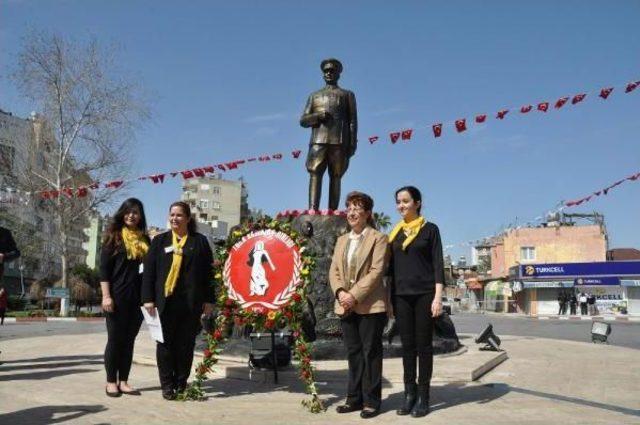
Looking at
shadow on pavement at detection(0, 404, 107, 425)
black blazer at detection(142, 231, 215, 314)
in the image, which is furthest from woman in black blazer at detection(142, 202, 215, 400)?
shadow on pavement at detection(0, 404, 107, 425)

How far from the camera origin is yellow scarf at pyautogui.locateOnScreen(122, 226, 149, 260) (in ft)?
17.5

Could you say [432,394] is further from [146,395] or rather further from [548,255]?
[548,255]

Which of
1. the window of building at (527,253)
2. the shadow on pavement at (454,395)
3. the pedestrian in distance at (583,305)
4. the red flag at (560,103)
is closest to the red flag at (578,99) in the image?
the red flag at (560,103)

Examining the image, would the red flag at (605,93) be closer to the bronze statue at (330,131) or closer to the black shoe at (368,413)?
the bronze statue at (330,131)

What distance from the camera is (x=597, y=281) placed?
38844 millimetres

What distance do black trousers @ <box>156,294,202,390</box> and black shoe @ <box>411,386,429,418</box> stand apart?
208cm

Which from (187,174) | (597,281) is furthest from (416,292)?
(597,281)

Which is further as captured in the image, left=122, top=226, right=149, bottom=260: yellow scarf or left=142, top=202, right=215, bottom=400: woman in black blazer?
left=122, top=226, right=149, bottom=260: yellow scarf

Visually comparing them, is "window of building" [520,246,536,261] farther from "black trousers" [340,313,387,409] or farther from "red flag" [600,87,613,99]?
"black trousers" [340,313,387,409]

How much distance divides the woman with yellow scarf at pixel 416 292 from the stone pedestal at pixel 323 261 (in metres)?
3.35

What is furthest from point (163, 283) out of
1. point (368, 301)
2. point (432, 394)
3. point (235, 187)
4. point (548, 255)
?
point (235, 187)

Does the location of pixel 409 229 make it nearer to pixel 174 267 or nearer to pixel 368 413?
pixel 368 413

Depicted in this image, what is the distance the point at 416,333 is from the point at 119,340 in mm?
2710

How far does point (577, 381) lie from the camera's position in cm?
654
